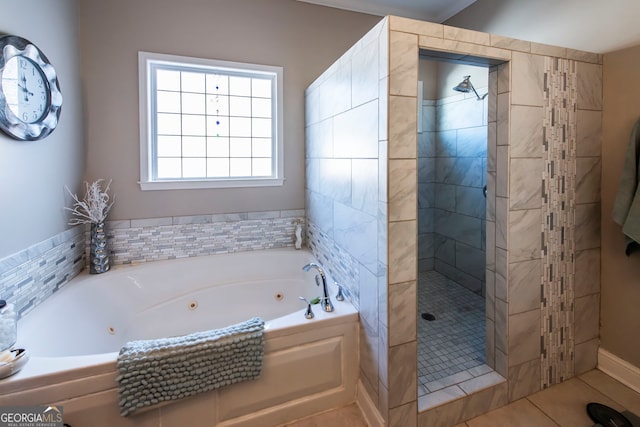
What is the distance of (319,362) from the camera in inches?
67.2

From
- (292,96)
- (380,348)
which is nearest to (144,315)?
(380,348)

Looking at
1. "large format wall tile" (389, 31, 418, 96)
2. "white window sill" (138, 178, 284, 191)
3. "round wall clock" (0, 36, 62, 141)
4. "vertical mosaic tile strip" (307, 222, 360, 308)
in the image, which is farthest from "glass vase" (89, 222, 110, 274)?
"large format wall tile" (389, 31, 418, 96)

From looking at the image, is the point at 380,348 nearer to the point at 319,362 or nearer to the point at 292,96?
the point at 319,362

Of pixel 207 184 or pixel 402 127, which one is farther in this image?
pixel 207 184

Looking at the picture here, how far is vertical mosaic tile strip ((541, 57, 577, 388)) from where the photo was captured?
5.70ft

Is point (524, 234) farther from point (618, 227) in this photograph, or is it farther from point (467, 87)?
point (467, 87)

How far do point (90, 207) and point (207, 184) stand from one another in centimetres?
84

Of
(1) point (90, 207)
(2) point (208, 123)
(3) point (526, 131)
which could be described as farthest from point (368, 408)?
(2) point (208, 123)

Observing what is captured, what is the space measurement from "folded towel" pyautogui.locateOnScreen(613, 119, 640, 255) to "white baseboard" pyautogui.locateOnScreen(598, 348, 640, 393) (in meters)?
0.74

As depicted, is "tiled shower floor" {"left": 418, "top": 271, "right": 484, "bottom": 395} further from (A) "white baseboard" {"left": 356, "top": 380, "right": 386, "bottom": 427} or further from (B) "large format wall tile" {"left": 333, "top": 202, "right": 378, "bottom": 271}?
(B) "large format wall tile" {"left": 333, "top": 202, "right": 378, "bottom": 271}

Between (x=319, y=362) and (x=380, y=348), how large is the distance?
368 mm

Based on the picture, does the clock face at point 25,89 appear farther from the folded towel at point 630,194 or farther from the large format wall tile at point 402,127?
the folded towel at point 630,194

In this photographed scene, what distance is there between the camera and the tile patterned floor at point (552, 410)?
5.34 feet

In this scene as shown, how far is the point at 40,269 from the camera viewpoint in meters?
1.85
